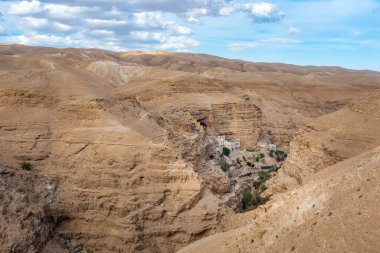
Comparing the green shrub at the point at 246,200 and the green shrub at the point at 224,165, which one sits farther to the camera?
the green shrub at the point at 224,165

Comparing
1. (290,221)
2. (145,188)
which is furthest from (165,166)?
(290,221)

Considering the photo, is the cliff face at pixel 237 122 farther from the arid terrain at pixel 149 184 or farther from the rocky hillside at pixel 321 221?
the rocky hillside at pixel 321 221

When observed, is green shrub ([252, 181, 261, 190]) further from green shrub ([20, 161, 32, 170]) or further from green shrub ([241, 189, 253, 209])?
green shrub ([20, 161, 32, 170])

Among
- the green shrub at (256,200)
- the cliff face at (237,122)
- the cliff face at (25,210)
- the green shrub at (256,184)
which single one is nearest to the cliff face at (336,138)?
the green shrub at (256,200)

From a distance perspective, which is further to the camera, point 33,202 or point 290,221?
point 33,202

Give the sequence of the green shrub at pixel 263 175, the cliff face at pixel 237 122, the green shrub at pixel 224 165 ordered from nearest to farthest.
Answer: the green shrub at pixel 224 165 → the green shrub at pixel 263 175 → the cliff face at pixel 237 122

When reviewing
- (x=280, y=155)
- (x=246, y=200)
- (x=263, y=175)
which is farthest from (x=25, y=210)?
(x=280, y=155)

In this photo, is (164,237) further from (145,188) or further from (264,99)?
(264,99)

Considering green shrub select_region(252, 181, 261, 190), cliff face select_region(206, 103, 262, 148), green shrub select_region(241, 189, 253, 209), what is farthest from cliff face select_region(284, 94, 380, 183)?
cliff face select_region(206, 103, 262, 148)

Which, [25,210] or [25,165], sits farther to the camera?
[25,165]

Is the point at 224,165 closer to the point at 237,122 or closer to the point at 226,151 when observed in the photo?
the point at 226,151

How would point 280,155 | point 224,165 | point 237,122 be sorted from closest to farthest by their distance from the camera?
point 224,165, point 280,155, point 237,122
